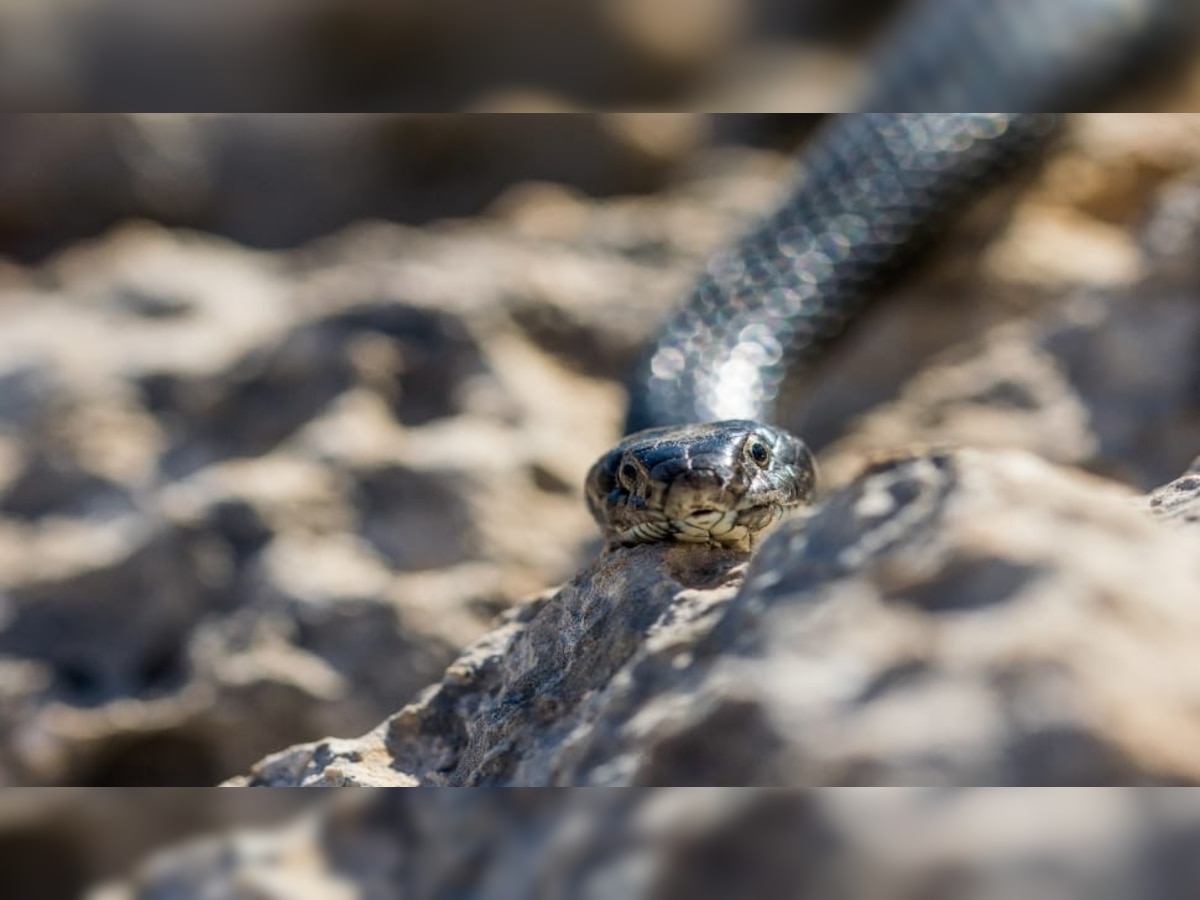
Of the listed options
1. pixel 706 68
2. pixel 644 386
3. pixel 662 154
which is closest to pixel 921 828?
pixel 706 68

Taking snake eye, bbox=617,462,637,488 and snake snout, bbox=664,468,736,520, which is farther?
snake eye, bbox=617,462,637,488

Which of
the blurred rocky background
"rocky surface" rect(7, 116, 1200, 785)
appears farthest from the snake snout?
the blurred rocky background

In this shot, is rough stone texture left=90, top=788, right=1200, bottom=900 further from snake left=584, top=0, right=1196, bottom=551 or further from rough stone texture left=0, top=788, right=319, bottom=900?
snake left=584, top=0, right=1196, bottom=551

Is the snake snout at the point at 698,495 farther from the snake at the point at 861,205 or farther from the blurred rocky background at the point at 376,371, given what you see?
the snake at the point at 861,205

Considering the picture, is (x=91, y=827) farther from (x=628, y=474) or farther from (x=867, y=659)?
(x=628, y=474)

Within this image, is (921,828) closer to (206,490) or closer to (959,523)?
(959,523)

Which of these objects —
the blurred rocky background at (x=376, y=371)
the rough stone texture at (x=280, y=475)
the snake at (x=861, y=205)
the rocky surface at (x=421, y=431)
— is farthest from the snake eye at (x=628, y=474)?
the rough stone texture at (x=280, y=475)

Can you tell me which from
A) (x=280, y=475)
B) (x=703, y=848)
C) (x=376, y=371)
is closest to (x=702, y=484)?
(x=703, y=848)
